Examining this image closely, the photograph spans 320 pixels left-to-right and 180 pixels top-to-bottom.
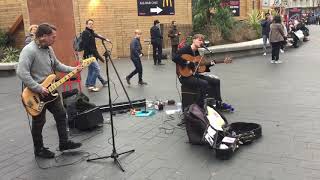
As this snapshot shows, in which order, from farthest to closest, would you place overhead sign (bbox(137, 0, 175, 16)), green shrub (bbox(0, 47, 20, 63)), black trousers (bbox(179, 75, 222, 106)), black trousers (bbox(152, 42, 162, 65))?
1. overhead sign (bbox(137, 0, 175, 16))
2. black trousers (bbox(152, 42, 162, 65))
3. green shrub (bbox(0, 47, 20, 63))
4. black trousers (bbox(179, 75, 222, 106))

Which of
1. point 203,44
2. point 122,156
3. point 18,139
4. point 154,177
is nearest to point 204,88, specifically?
point 203,44

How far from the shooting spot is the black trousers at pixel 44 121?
539 centimetres

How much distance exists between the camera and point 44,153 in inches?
216

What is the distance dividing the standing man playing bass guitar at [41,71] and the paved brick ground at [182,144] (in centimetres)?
24

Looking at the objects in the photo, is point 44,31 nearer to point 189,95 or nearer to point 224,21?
point 189,95

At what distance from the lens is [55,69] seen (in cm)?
568

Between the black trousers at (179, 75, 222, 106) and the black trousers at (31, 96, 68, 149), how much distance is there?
2.33 metres

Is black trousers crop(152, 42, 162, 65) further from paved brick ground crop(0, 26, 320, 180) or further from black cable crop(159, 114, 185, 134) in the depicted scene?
black cable crop(159, 114, 185, 134)

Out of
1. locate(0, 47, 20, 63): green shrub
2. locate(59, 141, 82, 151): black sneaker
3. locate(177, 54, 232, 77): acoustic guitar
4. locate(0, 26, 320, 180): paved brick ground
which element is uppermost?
locate(177, 54, 232, 77): acoustic guitar

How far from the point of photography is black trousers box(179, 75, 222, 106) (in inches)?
278

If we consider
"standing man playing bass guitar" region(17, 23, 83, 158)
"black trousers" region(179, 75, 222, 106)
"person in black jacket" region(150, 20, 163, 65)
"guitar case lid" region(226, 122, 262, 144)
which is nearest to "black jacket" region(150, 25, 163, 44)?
"person in black jacket" region(150, 20, 163, 65)

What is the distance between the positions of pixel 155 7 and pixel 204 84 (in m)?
11.7

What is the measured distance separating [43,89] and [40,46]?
1.99 feet

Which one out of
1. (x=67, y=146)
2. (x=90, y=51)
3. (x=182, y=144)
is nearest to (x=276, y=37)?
(x=90, y=51)
